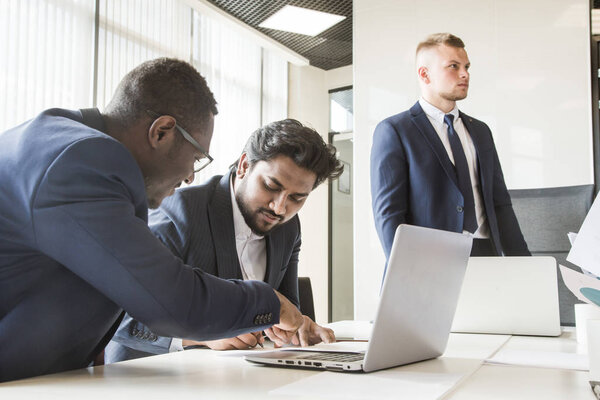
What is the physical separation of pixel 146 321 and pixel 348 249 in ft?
17.6

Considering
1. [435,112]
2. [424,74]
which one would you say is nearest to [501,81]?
[424,74]

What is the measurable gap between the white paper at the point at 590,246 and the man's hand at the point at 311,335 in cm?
60

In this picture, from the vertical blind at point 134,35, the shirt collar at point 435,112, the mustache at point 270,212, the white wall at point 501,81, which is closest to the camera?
the mustache at point 270,212

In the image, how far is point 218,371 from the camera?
974 millimetres

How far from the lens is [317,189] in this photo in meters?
6.08

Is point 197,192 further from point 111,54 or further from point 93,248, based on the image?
point 111,54

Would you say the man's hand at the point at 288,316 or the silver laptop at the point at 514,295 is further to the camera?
the silver laptop at the point at 514,295

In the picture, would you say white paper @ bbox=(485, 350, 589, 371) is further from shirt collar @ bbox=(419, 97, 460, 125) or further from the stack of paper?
shirt collar @ bbox=(419, 97, 460, 125)

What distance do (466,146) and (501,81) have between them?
1750 mm

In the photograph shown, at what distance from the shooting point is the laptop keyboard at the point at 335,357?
100cm

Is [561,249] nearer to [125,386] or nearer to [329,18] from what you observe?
[125,386]

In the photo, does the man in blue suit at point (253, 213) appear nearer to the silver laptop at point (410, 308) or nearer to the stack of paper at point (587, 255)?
the silver laptop at point (410, 308)

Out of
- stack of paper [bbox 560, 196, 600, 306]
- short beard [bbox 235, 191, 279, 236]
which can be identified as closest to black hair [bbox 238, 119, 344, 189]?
short beard [bbox 235, 191, 279, 236]

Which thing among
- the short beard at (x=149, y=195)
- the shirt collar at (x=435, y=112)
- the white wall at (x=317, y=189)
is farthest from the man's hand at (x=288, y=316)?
the white wall at (x=317, y=189)
